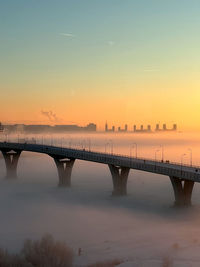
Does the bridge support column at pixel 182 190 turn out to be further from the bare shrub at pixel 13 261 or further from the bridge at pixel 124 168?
the bare shrub at pixel 13 261

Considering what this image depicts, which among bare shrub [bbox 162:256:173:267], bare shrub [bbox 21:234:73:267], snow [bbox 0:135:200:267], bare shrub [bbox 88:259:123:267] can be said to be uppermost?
bare shrub [bbox 21:234:73:267]

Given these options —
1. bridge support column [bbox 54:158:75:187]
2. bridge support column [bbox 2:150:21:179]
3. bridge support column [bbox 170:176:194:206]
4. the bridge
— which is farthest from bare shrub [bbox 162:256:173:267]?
A: bridge support column [bbox 2:150:21:179]

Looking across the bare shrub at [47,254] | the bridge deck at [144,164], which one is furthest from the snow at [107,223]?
the bridge deck at [144,164]

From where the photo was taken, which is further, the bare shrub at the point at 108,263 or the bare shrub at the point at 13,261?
the bare shrub at the point at 108,263

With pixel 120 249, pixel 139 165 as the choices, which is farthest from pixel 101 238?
pixel 139 165

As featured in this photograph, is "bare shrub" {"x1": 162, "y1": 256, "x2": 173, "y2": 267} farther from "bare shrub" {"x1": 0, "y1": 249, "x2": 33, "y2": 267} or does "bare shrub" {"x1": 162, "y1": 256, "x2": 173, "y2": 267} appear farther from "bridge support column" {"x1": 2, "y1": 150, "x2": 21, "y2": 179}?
"bridge support column" {"x1": 2, "y1": 150, "x2": 21, "y2": 179}

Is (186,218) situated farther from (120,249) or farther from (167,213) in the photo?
(120,249)

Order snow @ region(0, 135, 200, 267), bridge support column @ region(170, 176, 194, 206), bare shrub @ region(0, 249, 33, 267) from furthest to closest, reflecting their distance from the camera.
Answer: bridge support column @ region(170, 176, 194, 206), snow @ region(0, 135, 200, 267), bare shrub @ region(0, 249, 33, 267)

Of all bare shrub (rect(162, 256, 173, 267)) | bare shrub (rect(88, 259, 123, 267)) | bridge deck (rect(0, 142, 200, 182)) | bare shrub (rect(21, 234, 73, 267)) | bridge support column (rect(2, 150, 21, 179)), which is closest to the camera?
bare shrub (rect(21, 234, 73, 267))
